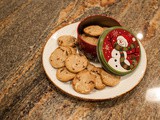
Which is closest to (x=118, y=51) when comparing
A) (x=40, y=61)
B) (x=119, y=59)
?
(x=119, y=59)

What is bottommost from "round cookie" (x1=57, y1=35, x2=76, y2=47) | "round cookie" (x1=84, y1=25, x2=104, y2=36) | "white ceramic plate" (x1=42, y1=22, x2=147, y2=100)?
"white ceramic plate" (x1=42, y1=22, x2=147, y2=100)

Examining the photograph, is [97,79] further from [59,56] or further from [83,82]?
[59,56]

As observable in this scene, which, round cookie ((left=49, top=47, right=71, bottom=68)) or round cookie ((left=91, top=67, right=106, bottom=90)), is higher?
round cookie ((left=49, top=47, right=71, bottom=68))

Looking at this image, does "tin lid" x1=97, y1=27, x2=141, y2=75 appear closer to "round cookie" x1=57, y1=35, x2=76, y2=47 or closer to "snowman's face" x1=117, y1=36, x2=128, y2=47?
"snowman's face" x1=117, y1=36, x2=128, y2=47

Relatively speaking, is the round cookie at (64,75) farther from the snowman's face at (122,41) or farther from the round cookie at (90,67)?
the snowman's face at (122,41)

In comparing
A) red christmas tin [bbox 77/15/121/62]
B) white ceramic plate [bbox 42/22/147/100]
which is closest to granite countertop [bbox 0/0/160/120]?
white ceramic plate [bbox 42/22/147/100]

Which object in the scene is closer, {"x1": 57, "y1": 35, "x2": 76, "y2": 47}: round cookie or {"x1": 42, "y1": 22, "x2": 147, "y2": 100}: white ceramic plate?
{"x1": 42, "y1": 22, "x2": 147, "y2": 100}: white ceramic plate

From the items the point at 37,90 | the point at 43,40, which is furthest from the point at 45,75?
the point at 43,40

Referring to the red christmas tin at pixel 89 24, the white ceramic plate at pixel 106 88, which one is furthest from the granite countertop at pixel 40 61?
the red christmas tin at pixel 89 24
